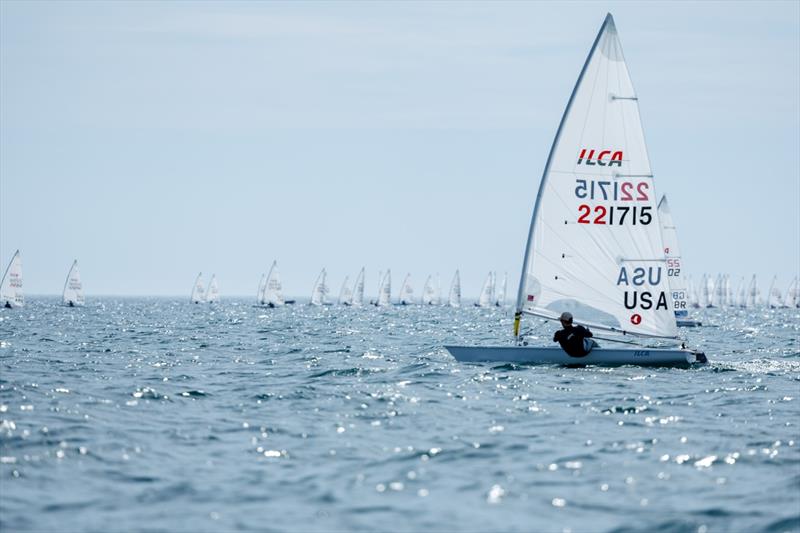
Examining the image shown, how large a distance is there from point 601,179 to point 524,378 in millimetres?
5171

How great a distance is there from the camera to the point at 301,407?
19.5 meters

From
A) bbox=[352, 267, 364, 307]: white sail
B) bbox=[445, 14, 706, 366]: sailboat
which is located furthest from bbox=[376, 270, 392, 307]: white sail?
bbox=[445, 14, 706, 366]: sailboat

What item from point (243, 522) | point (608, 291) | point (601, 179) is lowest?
point (243, 522)

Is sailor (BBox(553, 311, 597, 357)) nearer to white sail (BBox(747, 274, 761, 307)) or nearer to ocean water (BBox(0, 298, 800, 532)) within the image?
ocean water (BBox(0, 298, 800, 532))

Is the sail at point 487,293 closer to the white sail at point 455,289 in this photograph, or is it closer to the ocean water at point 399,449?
the white sail at point 455,289

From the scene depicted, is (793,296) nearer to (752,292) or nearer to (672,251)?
(752,292)

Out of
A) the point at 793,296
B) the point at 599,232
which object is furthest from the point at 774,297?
the point at 599,232

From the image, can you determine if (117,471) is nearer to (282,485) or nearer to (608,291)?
(282,485)

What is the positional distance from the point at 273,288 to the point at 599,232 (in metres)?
100

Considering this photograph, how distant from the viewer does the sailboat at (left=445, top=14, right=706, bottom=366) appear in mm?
26016

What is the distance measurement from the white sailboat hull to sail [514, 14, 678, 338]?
0.89 m

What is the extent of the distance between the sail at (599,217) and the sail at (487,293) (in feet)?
415

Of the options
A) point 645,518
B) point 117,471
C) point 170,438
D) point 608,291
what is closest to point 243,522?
point 117,471

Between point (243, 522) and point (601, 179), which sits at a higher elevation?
point (601, 179)
